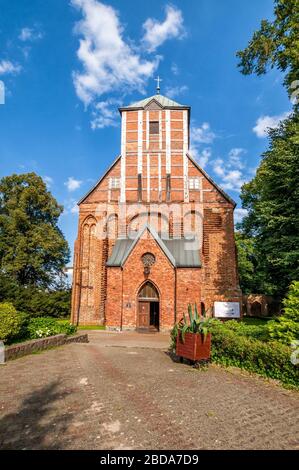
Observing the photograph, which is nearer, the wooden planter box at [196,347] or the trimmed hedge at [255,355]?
the trimmed hedge at [255,355]

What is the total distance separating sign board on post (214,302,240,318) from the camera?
21391 millimetres

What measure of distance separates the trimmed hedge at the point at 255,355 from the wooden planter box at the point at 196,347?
0.35 meters

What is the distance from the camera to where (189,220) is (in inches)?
941

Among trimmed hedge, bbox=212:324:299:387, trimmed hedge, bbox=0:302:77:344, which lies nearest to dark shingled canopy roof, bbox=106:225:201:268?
trimmed hedge, bbox=0:302:77:344

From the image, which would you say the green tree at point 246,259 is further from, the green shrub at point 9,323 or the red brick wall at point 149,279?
the green shrub at point 9,323

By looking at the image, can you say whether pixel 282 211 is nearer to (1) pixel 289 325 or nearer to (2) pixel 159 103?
(1) pixel 289 325

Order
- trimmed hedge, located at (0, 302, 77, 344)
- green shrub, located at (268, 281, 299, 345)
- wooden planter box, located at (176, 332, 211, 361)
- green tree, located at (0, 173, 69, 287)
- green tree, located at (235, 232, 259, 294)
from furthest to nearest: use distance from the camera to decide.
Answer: green tree, located at (235, 232, 259, 294)
green tree, located at (0, 173, 69, 287)
trimmed hedge, located at (0, 302, 77, 344)
wooden planter box, located at (176, 332, 211, 361)
green shrub, located at (268, 281, 299, 345)

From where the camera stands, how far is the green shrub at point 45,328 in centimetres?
1250

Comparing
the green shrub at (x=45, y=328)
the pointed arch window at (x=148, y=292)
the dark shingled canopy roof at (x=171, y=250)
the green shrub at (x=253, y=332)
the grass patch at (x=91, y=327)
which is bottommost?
the grass patch at (x=91, y=327)

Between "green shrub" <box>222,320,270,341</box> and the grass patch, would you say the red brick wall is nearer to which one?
the grass patch

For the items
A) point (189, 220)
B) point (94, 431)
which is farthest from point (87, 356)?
point (189, 220)

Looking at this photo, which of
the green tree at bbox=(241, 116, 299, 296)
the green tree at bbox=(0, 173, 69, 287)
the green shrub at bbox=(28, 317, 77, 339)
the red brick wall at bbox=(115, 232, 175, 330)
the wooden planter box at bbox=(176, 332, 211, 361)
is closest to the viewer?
the wooden planter box at bbox=(176, 332, 211, 361)

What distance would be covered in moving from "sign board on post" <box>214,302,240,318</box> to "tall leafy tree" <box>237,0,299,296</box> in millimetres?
5335

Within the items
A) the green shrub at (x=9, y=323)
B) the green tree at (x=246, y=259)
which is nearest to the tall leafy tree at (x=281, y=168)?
the green shrub at (x=9, y=323)
